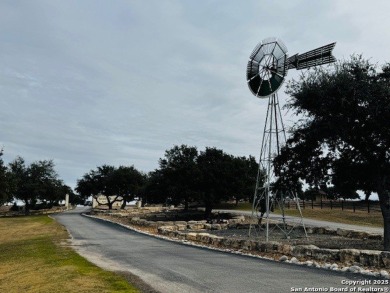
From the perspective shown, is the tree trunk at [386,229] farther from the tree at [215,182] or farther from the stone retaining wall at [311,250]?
the tree at [215,182]

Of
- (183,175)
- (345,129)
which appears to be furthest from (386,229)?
(183,175)

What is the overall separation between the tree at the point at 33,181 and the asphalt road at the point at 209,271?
67393mm

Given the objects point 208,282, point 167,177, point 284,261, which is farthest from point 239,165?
point 208,282

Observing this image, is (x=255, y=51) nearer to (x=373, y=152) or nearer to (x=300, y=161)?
(x=300, y=161)

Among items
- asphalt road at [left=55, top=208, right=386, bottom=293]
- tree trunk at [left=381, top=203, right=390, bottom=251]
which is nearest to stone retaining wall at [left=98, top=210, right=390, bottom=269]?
asphalt road at [left=55, top=208, right=386, bottom=293]

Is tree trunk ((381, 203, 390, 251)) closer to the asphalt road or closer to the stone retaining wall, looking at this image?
the stone retaining wall

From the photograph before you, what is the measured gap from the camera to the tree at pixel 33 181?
263ft

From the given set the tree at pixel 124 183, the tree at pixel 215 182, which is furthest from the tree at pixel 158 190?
the tree at pixel 124 183

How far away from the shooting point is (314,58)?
2208 centimetres

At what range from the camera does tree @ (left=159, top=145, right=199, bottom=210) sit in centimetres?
5291

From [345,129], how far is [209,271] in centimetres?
988

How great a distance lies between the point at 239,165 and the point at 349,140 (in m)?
36.7

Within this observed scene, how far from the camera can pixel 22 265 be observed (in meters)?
16.2

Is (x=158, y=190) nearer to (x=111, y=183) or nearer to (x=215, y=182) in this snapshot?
(x=215, y=182)
